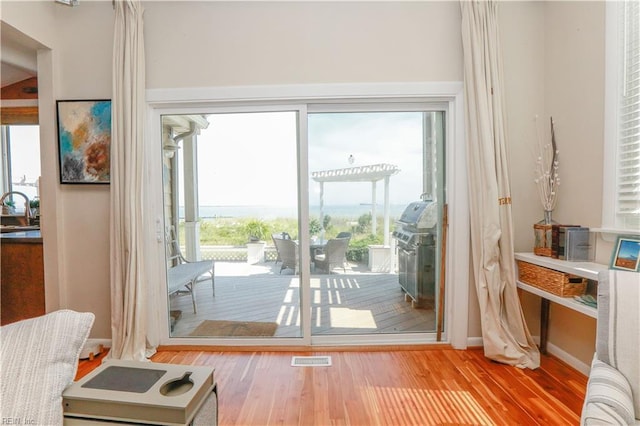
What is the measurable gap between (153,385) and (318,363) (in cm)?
152

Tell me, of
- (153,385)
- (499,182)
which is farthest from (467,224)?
(153,385)

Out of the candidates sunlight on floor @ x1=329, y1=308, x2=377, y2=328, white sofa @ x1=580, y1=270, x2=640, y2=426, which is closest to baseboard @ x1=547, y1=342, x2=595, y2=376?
white sofa @ x1=580, y1=270, x2=640, y2=426

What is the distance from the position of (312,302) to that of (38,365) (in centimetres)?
190

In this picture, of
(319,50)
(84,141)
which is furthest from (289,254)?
(84,141)

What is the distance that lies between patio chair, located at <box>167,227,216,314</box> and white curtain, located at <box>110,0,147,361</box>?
0.29 m

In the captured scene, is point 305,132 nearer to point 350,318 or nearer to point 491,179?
point 491,179

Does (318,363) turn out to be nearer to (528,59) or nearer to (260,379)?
(260,379)

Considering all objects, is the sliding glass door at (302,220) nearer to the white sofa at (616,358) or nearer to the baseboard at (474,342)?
the baseboard at (474,342)

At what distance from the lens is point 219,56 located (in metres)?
2.37

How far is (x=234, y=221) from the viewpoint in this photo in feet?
8.36

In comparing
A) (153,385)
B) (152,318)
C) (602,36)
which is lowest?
(152,318)

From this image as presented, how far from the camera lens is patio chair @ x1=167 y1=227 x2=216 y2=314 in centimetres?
258

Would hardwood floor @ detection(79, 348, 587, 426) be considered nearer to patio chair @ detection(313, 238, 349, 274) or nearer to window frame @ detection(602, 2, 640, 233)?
patio chair @ detection(313, 238, 349, 274)

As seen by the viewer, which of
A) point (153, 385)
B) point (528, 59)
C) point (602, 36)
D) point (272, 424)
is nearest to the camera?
point (153, 385)
